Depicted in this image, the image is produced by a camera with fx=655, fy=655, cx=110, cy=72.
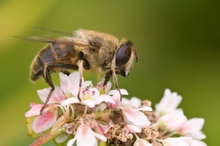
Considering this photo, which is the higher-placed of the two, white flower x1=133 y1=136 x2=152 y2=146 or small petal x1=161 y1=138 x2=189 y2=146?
small petal x1=161 y1=138 x2=189 y2=146

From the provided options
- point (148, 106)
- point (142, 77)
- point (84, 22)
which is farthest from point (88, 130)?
point (84, 22)

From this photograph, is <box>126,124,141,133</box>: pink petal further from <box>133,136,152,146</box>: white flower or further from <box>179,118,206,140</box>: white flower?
<box>179,118,206,140</box>: white flower

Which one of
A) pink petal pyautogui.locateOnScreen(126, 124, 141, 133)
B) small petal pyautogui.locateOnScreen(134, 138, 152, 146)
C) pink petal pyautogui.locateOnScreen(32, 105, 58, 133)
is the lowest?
pink petal pyautogui.locateOnScreen(32, 105, 58, 133)

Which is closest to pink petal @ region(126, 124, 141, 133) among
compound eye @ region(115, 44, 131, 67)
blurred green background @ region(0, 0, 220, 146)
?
compound eye @ region(115, 44, 131, 67)

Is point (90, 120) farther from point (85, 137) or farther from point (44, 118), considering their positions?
point (44, 118)

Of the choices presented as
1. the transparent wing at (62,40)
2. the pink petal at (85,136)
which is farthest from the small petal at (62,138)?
the transparent wing at (62,40)

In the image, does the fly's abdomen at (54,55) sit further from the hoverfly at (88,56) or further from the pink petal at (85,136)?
the pink petal at (85,136)

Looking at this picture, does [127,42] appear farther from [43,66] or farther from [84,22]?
[84,22]

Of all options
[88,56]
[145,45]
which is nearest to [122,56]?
[88,56]
